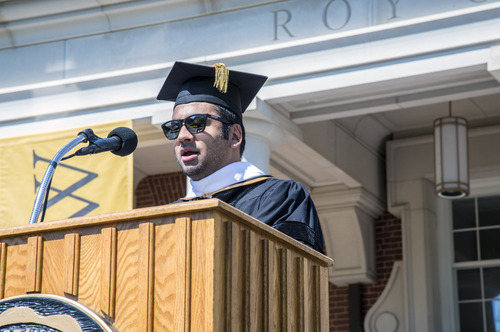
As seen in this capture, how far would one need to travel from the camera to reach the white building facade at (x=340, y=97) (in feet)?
29.0

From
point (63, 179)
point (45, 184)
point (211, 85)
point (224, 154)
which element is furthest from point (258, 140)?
point (45, 184)

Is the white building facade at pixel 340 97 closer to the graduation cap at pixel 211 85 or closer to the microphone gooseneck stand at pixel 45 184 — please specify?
the graduation cap at pixel 211 85

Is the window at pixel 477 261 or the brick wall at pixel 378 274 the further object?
the brick wall at pixel 378 274

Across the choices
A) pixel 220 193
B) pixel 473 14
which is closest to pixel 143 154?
pixel 473 14

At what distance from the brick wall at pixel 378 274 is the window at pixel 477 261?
28.5 inches

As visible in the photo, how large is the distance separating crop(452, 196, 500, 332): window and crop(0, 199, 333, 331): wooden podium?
30.1 ft

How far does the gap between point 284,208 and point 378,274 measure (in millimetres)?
9061

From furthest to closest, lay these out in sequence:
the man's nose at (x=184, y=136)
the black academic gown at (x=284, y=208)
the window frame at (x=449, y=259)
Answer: the window frame at (x=449, y=259) < the man's nose at (x=184, y=136) < the black academic gown at (x=284, y=208)

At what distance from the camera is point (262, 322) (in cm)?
295

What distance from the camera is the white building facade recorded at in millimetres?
8836

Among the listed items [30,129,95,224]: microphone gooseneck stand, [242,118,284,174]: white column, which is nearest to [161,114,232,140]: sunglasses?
[30,129,95,224]: microphone gooseneck stand

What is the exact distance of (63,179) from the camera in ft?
31.6

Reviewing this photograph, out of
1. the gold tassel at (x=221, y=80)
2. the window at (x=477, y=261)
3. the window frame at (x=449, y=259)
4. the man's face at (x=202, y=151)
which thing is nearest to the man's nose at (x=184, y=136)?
the man's face at (x=202, y=151)

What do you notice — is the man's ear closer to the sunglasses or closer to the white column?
the sunglasses
